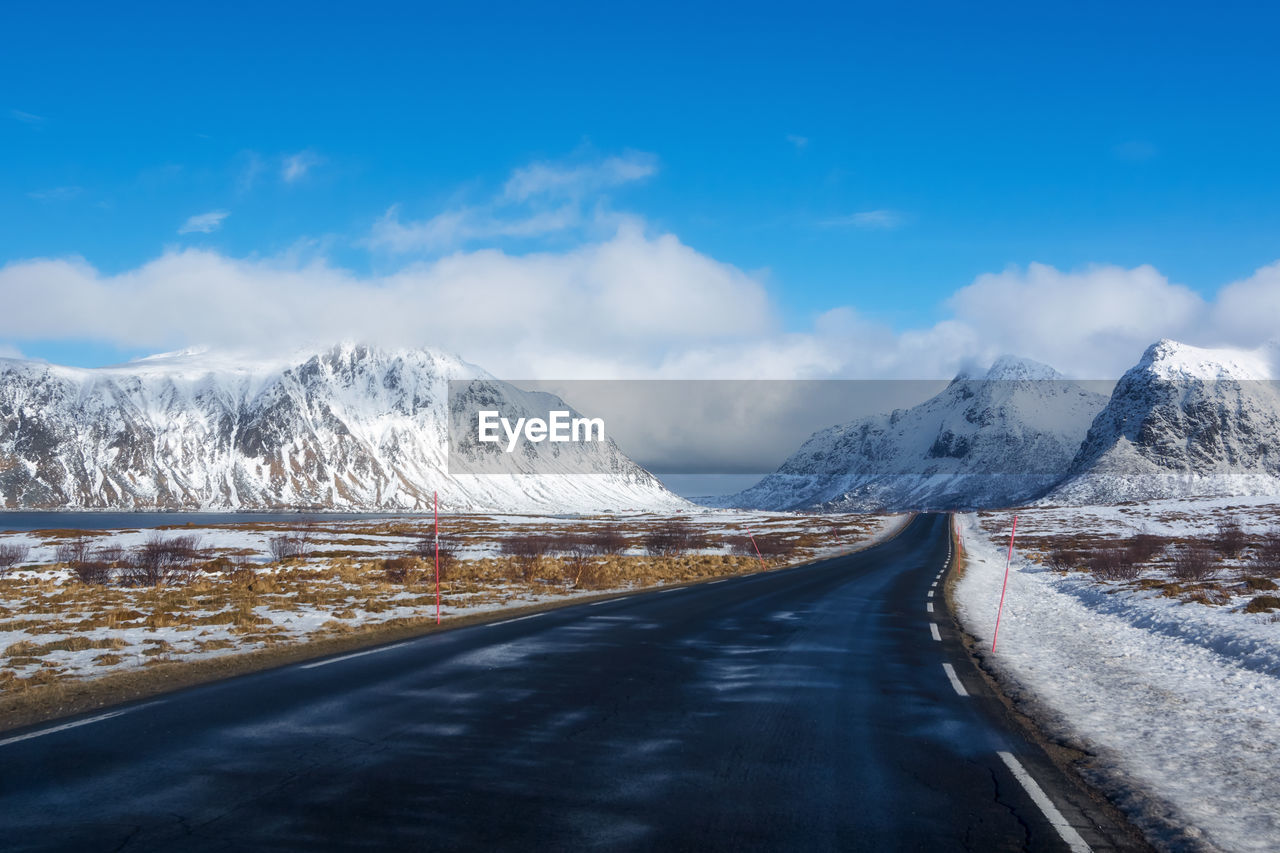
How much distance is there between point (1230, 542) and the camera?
2013 inches

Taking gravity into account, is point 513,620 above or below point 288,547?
above

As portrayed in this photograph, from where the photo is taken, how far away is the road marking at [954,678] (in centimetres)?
1081

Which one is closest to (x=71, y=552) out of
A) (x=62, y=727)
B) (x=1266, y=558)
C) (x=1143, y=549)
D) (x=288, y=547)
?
(x=288, y=547)

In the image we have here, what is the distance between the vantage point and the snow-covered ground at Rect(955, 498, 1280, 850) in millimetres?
6449

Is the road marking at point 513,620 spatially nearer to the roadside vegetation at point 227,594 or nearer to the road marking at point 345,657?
the roadside vegetation at point 227,594

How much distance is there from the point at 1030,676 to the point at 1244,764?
14.7 feet

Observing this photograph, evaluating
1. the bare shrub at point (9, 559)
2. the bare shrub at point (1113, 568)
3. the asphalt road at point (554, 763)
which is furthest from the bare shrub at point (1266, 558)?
the bare shrub at point (9, 559)

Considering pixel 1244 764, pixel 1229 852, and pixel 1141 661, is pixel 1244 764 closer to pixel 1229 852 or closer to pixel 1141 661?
pixel 1229 852

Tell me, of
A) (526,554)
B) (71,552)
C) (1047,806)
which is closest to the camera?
(1047,806)

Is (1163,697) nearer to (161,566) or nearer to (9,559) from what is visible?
(161,566)

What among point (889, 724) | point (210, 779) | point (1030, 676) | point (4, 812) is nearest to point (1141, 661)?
point (1030, 676)

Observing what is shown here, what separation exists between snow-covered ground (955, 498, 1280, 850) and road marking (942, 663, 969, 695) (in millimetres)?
659

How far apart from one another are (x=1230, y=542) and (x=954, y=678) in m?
50.6

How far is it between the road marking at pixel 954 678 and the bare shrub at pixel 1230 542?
3669 cm
